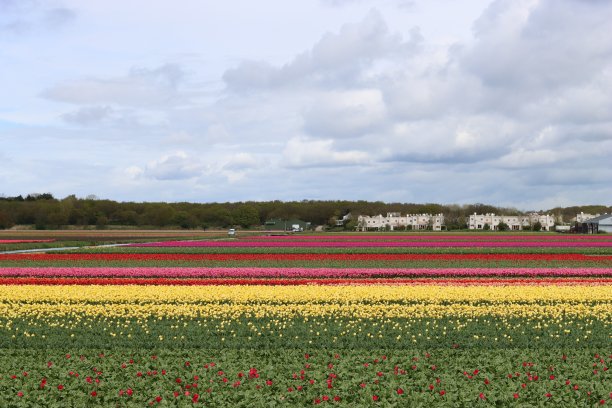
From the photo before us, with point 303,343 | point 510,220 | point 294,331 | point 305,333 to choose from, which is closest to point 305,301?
point 294,331

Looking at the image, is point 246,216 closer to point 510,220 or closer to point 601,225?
point 510,220

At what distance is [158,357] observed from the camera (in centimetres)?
1370

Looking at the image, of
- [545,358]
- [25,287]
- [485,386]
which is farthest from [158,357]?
[25,287]

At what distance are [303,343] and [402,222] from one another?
168250mm

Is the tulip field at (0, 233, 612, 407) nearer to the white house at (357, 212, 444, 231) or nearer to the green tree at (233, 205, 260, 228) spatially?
the green tree at (233, 205, 260, 228)

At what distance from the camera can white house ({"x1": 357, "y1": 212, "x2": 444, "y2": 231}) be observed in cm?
16205

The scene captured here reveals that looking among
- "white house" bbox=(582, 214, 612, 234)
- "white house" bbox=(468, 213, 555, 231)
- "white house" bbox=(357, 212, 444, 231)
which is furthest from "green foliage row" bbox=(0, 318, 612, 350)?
"white house" bbox=(468, 213, 555, 231)

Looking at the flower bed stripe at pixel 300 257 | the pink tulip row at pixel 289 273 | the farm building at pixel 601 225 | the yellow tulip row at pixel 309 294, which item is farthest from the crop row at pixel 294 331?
the farm building at pixel 601 225

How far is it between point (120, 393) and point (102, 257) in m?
32.1

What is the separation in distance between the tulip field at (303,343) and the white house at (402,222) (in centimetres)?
13153

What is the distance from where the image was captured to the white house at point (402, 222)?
162050 millimetres

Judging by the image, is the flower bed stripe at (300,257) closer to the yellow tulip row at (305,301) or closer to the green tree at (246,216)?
the yellow tulip row at (305,301)

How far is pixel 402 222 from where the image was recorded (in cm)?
18125

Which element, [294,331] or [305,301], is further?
[305,301]
